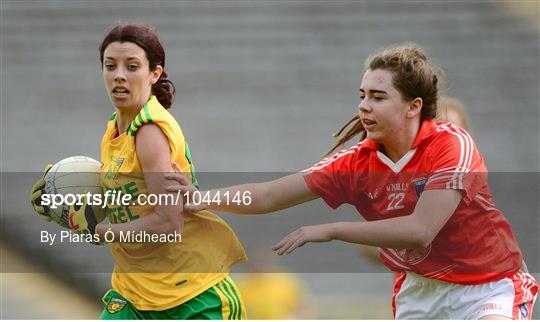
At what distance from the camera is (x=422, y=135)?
3715 mm

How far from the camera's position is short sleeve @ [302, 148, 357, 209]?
385 centimetres

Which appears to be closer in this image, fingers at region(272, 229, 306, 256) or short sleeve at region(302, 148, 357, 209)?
fingers at region(272, 229, 306, 256)

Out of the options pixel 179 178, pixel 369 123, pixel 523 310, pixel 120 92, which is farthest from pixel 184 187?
pixel 523 310

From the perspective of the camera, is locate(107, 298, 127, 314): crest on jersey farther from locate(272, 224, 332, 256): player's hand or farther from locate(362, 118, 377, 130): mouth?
locate(362, 118, 377, 130): mouth

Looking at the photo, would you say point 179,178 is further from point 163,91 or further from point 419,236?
point 419,236

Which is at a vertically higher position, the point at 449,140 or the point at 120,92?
the point at 120,92

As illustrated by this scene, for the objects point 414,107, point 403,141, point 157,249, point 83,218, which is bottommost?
point 157,249

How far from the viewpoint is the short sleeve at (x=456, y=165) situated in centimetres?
355

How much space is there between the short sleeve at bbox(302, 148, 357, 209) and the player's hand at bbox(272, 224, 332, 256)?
37cm

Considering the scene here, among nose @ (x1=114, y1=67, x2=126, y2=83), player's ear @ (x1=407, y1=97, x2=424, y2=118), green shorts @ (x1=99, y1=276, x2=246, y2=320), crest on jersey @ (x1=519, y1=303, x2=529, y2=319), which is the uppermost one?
nose @ (x1=114, y1=67, x2=126, y2=83)

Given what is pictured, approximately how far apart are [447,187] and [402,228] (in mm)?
224

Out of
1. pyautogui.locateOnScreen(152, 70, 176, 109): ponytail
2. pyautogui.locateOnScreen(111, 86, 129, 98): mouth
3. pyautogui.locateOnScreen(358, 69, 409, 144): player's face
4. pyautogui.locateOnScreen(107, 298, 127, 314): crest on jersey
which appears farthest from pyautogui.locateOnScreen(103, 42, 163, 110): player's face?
pyautogui.locateOnScreen(358, 69, 409, 144): player's face

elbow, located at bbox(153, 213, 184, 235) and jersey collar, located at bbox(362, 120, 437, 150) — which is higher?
A: jersey collar, located at bbox(362, 120, 437, 150)

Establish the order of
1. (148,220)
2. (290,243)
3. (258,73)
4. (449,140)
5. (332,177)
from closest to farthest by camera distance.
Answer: (290,243) < (148,220) < (449,140) < (332,177) < (258,73)
